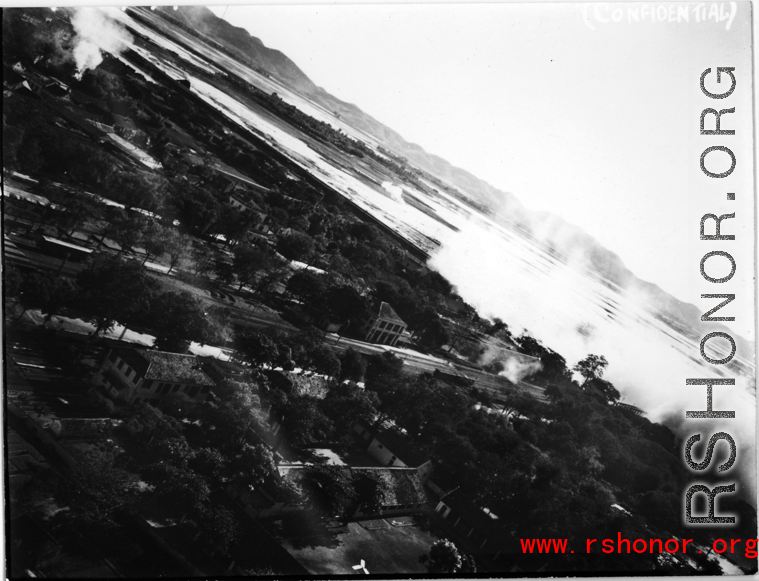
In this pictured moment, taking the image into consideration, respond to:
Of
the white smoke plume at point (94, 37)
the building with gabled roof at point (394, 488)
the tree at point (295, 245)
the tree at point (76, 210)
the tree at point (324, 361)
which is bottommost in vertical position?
the building with gabled roof at point (394, 488)

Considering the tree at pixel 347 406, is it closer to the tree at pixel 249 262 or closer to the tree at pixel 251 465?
the tree at pixel 251 465

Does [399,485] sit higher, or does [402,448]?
[402,448]


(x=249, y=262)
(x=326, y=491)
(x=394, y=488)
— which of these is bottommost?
(x=394, y=488)

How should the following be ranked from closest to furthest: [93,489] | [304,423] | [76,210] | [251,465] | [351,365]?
[93,489]
[251,465]
[304,423]
[76,210]
[351,365]

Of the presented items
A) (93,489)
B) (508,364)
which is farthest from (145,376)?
(508,364)

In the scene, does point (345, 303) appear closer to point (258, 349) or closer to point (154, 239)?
point (258, 349)

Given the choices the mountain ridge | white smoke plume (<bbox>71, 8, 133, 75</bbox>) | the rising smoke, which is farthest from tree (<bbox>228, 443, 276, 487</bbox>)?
white smoke plume (<bbox>71, 8, 133, 75</bbox>)

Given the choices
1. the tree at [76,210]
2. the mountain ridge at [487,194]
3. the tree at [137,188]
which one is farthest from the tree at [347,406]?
the tree at [76,210]

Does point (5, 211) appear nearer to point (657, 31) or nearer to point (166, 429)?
point (166, 429)
